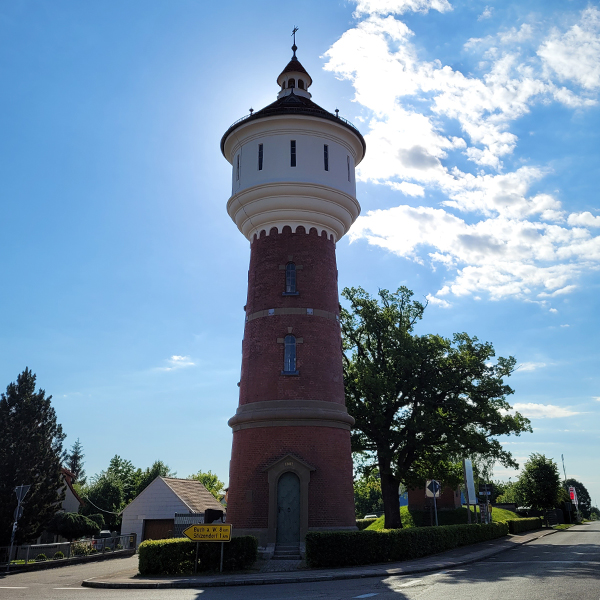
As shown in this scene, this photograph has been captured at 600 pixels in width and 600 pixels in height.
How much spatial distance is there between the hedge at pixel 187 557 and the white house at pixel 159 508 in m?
19.9

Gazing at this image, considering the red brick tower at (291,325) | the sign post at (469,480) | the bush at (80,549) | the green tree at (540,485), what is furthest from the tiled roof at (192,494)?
the green tree at (540,485)

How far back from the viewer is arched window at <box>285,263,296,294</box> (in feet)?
80.1

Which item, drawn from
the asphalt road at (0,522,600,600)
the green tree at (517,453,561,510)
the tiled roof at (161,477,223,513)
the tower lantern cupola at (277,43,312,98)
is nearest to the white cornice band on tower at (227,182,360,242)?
the tower lantern cupola at (277,43,312,98)

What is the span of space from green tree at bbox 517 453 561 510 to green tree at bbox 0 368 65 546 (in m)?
44.0

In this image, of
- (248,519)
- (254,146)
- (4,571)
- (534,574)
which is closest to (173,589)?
(248,519)

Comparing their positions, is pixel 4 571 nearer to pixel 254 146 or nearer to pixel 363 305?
pixel 254 146

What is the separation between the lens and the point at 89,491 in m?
61.7

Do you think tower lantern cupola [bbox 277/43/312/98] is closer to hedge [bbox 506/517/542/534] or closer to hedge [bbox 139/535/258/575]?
hedge [bbox 139/535/258/575]

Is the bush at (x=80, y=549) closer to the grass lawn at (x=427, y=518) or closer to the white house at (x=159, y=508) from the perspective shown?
the white house at (x=159, y=508)

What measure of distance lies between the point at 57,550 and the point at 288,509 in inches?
482

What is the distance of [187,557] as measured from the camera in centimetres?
1752

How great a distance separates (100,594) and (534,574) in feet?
36.7

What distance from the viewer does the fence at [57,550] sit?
79.9ft

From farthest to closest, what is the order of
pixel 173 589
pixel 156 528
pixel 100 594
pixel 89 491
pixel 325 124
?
pixel 89 491 → pixel 156 528 → pixel 325 124 → pixel 173 589 → pixel 100 594
